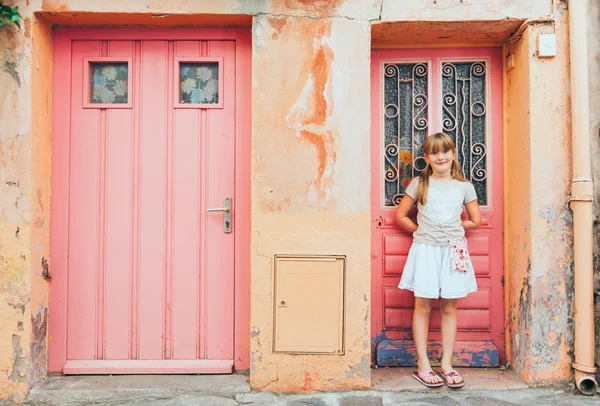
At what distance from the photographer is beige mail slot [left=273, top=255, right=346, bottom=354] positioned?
141 inches

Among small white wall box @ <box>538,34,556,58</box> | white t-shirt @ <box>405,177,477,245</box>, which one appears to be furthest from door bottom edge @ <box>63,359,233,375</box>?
small white wall box @ <box>538,34,556,58</box>

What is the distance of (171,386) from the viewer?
11.8ft

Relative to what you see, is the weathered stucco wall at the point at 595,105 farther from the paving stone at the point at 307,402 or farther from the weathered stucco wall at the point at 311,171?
the paving stone at the point at 307,402

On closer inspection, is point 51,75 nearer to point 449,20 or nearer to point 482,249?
point 449,20

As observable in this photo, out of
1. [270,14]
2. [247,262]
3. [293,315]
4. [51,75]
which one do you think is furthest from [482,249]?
[51,75]

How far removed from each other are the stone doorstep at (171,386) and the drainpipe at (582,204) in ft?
1.45

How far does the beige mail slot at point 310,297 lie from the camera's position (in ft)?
11.7

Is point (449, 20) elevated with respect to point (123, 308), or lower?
elevated

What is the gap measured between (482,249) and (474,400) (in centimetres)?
112

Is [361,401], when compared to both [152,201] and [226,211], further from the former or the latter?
[152,201]

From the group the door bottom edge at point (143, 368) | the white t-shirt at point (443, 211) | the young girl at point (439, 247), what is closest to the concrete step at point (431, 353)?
the young girl at point (439, 247)

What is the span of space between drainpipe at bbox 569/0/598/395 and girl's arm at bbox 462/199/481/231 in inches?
24.8

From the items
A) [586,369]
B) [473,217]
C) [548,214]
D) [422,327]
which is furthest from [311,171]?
[586,369]

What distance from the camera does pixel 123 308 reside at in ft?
12.5
